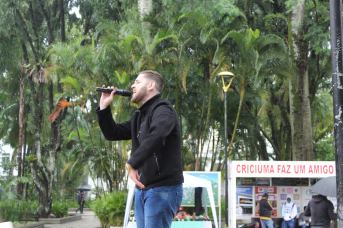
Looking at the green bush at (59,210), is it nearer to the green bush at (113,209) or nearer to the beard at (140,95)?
the green bush at (113,209)

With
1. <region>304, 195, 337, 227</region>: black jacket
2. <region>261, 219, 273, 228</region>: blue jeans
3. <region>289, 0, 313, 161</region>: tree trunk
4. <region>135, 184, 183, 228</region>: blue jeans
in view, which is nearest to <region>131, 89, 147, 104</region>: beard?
<region>135, 184, 183, 228</region>: blue jeans

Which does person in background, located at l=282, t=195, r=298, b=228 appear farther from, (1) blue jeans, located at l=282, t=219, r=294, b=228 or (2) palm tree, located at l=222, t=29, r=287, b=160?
(2) palm tree, located at l=222, t=29, r=287, b=160

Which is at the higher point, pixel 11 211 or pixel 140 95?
pixel 140 95

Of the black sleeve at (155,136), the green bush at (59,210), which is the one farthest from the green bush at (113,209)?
the black sleeve at (155,136)

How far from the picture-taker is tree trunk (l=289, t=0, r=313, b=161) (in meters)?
15.5

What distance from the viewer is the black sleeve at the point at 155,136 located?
2.37 meters

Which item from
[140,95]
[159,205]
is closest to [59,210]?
[140,95]

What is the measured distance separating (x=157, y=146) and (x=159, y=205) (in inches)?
16.1

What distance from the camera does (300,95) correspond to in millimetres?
15984

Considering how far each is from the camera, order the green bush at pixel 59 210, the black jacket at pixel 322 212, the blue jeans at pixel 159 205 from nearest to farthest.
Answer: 1. the blue jeans at pixel 159 205
2. the black jacket at pixel 322 212
3. the green bush at pixel 59 210

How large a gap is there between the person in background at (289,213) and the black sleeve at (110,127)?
441 inches

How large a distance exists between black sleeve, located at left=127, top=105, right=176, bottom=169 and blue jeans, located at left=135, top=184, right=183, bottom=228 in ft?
0.99

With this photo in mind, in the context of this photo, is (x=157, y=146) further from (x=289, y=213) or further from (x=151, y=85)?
(x=289, y=213)

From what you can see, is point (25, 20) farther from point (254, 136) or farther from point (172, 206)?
point (172, 206)
